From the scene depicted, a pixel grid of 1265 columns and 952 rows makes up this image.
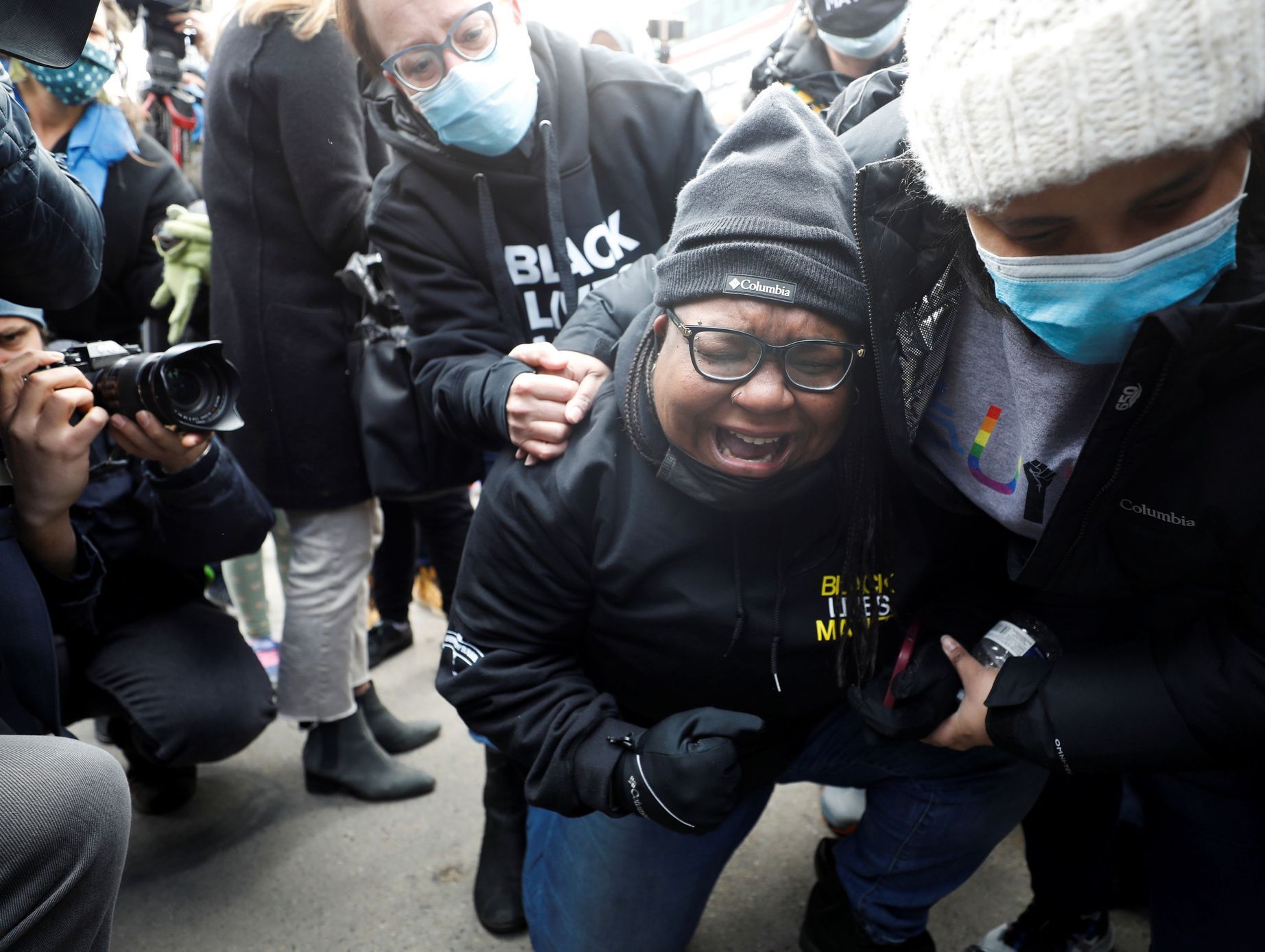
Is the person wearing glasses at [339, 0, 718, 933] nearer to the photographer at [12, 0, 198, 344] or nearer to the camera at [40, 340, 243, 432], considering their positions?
the camera at [40, 340, 243, 432]

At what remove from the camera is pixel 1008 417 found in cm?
136

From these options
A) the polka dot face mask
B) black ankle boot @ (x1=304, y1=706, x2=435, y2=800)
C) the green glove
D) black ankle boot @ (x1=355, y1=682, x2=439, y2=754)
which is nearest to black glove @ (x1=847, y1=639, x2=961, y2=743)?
black ankle boot @ (x1=304, y1=706, x2=435, y2=800)

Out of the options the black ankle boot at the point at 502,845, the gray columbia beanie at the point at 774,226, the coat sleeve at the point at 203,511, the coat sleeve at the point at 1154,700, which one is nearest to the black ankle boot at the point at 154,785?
the coat sleeve at the point at 203,511

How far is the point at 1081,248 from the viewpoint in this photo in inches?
42.6

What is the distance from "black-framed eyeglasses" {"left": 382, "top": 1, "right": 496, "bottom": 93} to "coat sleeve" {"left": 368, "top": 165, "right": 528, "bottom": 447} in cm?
21

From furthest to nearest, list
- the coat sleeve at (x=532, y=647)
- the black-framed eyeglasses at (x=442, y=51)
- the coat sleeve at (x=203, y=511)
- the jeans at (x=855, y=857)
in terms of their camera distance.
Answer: the coat sleeve at (x=203, y=511)
the black-framed eyeglasses at (x=442, y=51)
the jeans at (x=855, y=857)
the coat sleeve at (x=532, y=647)

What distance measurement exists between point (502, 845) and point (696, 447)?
3.79ft

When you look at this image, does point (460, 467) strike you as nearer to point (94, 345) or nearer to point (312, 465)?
point (312, 465)

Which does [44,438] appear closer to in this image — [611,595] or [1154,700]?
[611,595]

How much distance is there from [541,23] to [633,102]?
258 mm

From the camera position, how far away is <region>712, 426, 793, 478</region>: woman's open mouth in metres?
1.42

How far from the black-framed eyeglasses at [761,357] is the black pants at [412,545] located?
1.46 m

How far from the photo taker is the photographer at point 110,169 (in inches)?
94.4

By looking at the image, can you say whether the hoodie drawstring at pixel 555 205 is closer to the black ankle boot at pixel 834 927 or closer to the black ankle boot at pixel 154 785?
the black ankle boot at pixel 834 927
